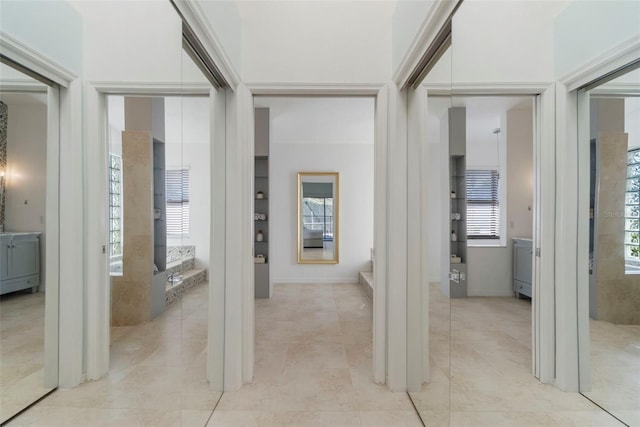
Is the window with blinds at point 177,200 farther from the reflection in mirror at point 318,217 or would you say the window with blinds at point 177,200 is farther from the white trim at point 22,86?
the reflection in mirror at point 318,217

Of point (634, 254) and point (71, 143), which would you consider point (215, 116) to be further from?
point (634, 254)

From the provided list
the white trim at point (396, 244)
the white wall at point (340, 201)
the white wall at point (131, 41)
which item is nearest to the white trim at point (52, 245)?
the white wall at point (131, 41)

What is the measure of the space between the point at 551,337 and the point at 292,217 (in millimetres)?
5302

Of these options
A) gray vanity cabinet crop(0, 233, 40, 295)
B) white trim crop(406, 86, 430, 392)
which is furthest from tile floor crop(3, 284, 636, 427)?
gray vanity cabinet crop(0, 233, 40, 295)

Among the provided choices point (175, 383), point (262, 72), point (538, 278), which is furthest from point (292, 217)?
point (538, 278)

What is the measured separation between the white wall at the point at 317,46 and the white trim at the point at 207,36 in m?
0.23

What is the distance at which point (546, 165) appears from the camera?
798mm

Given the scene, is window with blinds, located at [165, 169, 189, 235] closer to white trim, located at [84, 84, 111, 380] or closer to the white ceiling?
white trim, located at [84, 84, 111, 380]

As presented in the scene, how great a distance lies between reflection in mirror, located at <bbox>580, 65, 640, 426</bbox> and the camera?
57 centimetres

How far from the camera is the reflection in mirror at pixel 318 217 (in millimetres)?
5961

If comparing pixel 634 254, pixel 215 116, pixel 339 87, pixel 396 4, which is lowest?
pixel 634 254

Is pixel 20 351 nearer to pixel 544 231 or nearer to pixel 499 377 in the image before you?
pixel 544 231

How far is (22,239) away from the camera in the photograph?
21.4 inches

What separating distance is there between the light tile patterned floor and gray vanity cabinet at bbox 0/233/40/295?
1.68 metres
